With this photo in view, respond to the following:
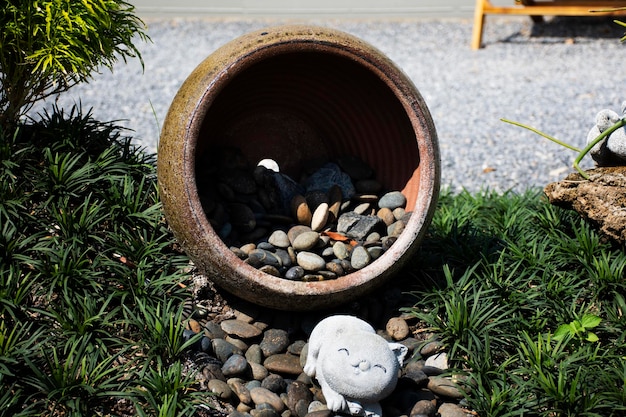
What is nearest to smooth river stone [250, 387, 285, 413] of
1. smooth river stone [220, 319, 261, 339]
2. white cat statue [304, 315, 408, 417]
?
white cat statue [304, 315, 408, 417]

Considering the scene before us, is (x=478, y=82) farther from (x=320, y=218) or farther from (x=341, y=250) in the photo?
(x=341, y=250)

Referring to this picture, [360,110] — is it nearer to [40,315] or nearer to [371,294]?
[371,294]

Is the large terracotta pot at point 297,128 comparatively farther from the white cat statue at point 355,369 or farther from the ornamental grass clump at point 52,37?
the ornamental grass clump at point 52,37

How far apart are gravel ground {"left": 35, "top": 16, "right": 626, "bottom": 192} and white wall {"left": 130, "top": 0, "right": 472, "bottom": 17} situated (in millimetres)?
107

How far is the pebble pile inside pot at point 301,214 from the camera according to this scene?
3.11m

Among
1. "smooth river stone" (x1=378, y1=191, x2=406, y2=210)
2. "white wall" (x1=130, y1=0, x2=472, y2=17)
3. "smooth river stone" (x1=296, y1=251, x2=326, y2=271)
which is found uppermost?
"white wall" (x1=130, y1=0, x2=472, y2=17)

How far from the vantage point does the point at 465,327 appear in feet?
9.91

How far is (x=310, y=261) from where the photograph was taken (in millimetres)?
3084

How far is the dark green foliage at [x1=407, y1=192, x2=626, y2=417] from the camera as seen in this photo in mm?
2768

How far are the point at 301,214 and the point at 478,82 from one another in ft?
12.4

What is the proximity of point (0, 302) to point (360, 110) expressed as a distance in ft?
5.95

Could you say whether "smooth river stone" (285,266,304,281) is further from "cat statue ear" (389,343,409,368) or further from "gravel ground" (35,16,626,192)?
"gravel ground" (35,16,626,192)

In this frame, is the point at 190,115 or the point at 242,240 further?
the point at 242,240

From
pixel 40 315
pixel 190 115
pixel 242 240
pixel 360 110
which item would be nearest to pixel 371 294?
pixel 242 240
